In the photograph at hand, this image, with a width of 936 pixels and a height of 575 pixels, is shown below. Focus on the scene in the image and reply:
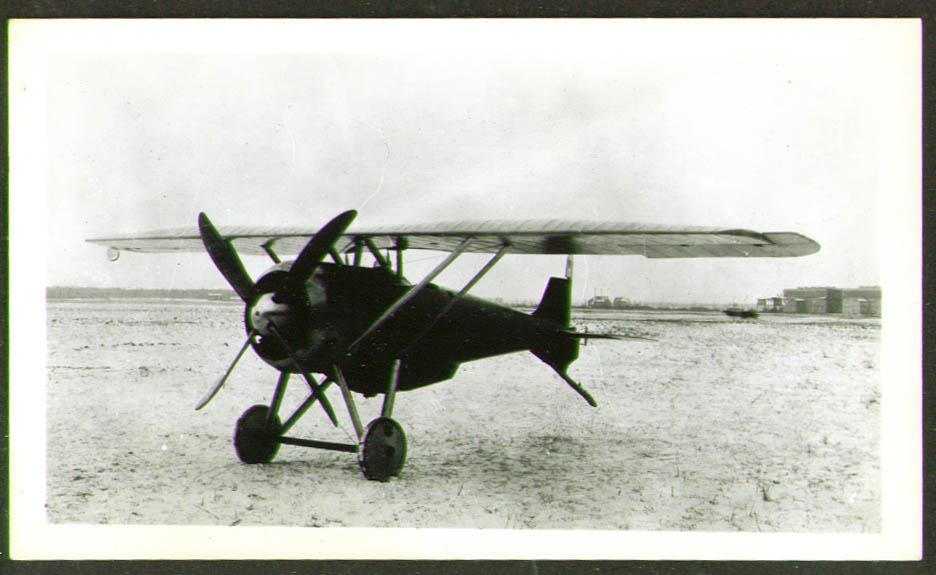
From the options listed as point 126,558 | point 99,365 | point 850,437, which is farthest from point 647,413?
point 99,365

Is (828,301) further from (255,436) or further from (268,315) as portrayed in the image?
(255,436)

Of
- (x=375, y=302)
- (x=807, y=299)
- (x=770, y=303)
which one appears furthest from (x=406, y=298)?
(x=807, y=299)

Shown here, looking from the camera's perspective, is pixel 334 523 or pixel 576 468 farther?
pixel 576 468

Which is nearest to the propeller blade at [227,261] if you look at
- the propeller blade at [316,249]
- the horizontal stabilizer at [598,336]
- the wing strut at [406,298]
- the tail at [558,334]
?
the propeller blade at [316,249]

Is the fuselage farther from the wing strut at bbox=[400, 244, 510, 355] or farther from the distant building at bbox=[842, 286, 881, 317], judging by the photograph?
the distant building at bbox=[842, 286, 881, 317]
